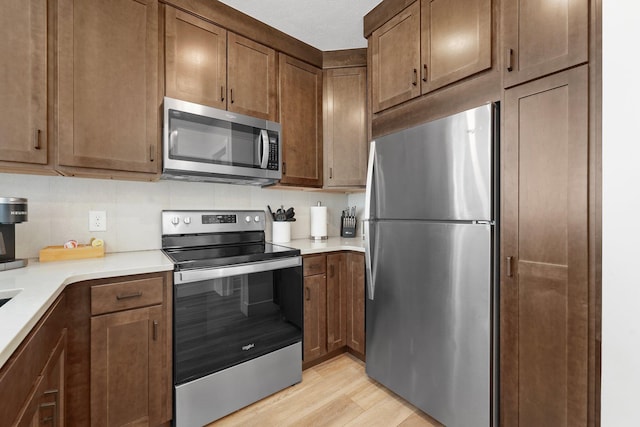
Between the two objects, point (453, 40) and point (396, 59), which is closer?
point (453, 40)

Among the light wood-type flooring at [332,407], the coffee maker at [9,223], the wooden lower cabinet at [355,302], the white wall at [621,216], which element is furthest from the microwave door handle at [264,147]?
the white wall at [621,216]

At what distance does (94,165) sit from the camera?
1.56 metres

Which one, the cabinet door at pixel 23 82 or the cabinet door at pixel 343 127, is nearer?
the cabinet door at pixel 23 82

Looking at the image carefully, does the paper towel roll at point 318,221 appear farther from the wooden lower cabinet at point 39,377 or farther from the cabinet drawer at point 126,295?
the wooden lower cabinet at point 39,377

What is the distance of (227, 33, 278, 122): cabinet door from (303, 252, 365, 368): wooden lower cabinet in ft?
3.71

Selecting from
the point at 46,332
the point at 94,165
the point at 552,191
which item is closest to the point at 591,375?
the point at 552,191

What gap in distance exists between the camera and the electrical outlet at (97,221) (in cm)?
181

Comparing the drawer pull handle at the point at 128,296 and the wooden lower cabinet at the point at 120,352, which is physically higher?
the drawer pull handle at the point at 128,296

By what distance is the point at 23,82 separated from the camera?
1371mm

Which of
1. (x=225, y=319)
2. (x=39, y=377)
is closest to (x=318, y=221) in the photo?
(x=225, y=319)

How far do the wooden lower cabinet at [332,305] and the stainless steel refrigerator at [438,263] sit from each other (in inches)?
10.7

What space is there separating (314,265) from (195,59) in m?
1.56

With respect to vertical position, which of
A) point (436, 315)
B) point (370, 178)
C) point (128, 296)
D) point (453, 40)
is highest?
point (453, 40)

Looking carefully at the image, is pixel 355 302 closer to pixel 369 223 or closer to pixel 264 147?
pixel 369 223
